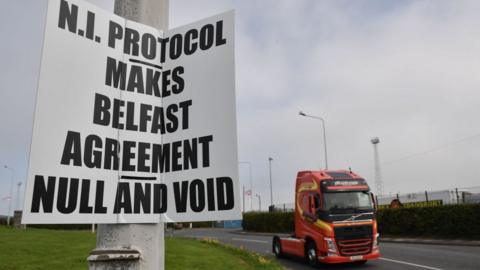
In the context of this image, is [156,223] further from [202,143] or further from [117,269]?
[202,143]

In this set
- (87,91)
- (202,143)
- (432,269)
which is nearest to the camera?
(87,91)

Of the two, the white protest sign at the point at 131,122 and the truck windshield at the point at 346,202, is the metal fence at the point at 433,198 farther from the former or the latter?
the white protest sign at the point at 131,122

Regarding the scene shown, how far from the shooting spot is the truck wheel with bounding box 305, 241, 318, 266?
13773 mm

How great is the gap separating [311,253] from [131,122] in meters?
13.0

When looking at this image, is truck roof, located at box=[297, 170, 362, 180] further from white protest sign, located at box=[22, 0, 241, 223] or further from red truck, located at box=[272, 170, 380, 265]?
white protest sign, located at box=[22, 0, 241, 223]

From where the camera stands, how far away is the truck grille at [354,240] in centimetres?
1298

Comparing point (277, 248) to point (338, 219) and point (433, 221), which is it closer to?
point (338, 219)

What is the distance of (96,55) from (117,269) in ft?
3.45

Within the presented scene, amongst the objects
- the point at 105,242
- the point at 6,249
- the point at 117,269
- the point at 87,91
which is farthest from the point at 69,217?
the point at 6,249

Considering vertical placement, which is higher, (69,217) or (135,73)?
(135,73)

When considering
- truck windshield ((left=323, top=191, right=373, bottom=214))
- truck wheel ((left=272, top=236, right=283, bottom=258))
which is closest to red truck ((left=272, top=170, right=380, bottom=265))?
truck windshield ((left=323, top=191, right=373, bottom=214))

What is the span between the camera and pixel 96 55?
2.04m

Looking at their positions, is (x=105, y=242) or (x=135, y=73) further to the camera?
(x=135, y=73)

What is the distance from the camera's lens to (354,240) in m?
13.1
